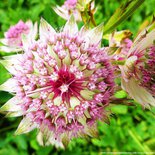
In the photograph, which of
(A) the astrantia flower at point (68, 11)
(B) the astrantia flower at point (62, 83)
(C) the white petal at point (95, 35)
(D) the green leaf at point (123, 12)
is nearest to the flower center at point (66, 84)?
(B) the astrantia flower at point (62, 83)

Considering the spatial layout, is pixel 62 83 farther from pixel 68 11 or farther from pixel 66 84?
pixel 68 11

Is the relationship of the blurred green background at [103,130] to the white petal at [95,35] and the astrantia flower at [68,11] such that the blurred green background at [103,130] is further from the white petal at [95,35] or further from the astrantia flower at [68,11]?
the white petal at [95,35]

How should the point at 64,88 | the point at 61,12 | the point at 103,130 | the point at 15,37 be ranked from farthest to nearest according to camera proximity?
the point at 103,130 < the point at 15,37 < the point at 61,12 < the point at 64,88

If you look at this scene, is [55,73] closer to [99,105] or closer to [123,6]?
[99,105]

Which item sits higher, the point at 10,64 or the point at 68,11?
the point at 68,11

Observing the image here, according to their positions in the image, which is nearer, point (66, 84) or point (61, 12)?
point (66, 84)

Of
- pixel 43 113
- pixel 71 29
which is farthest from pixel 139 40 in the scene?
pixel 43 113

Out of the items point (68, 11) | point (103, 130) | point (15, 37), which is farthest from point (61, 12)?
point (103, 130)
